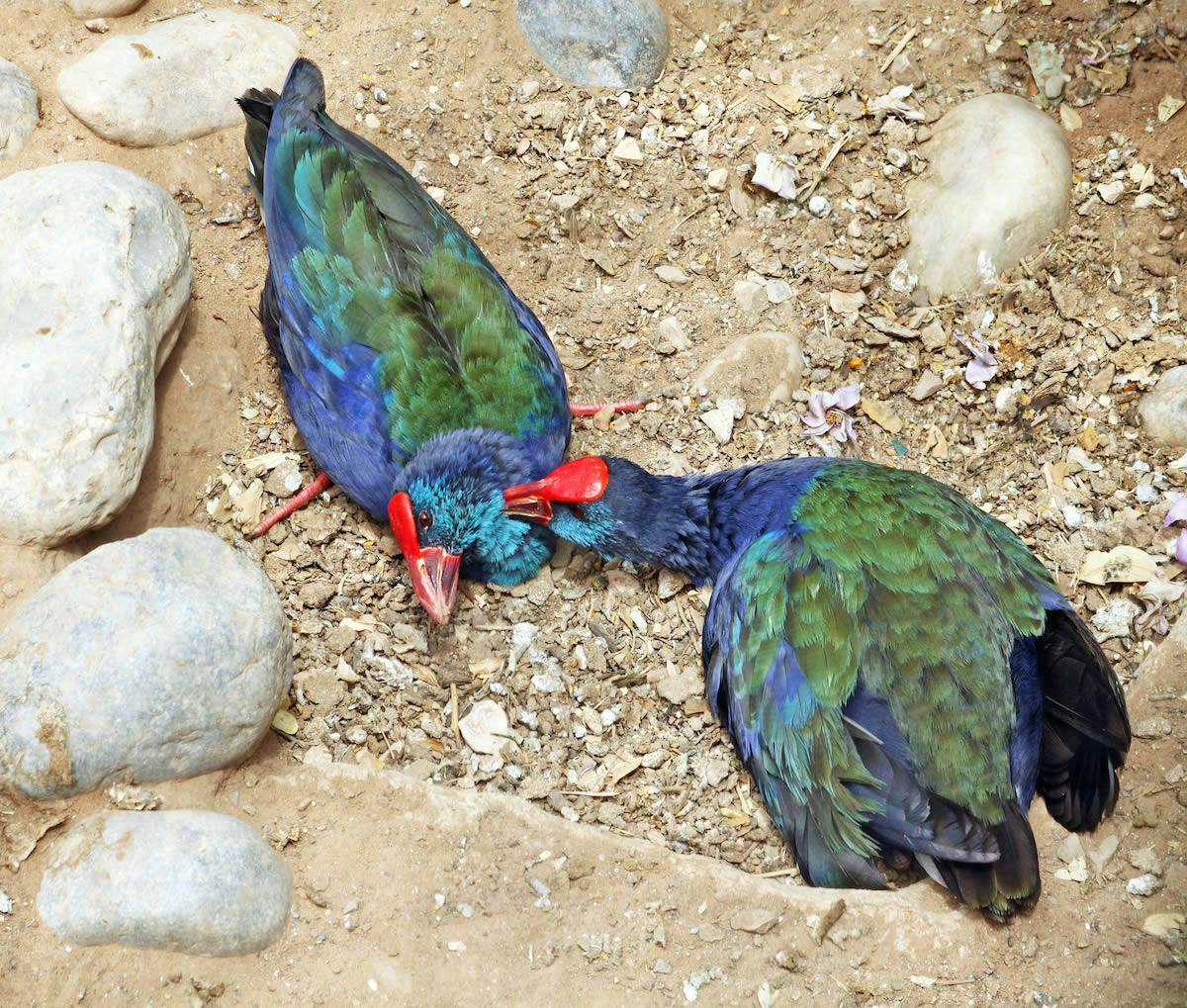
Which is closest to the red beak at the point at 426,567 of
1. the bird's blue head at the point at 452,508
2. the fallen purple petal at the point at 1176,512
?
the bird's blue head at the point at 452,508

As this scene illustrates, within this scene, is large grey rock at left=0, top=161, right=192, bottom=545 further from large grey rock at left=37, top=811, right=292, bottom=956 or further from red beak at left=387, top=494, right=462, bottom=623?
large grey rock at left=37, top=811, right=292, bottom=956

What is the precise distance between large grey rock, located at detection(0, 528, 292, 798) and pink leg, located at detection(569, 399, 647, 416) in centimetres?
192

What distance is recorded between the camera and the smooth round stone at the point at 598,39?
19.9 feet

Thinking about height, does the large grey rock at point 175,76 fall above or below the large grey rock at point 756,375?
above

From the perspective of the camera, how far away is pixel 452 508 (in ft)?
15.6

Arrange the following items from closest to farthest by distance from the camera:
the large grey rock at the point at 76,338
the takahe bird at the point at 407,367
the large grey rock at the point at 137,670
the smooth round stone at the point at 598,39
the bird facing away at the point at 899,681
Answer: the large grey rock at the point at 137,670 → the bird facing away at the point at 899,681 → the large grey rock at the point at 76,338 → the takahe bird at the point at 407,367 → the smooth round stone at the point at 598,39

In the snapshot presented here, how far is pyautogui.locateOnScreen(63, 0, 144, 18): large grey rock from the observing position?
19.4 feet

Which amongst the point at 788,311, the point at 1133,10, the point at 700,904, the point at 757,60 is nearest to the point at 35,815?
the point at 700,904

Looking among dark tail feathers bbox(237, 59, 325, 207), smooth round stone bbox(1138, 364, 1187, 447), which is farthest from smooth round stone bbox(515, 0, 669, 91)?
smooth round stone bbox(1138, 364, 1187, 447)

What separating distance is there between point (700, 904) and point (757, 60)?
14.2ft

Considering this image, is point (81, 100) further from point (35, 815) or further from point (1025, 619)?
point (1025, 619)

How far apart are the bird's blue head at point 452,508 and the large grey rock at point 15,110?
2484 millimetres

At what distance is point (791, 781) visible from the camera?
166 inches

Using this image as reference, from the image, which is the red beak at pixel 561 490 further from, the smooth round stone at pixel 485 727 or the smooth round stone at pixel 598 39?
the smooth round stone at pixel 598 39
